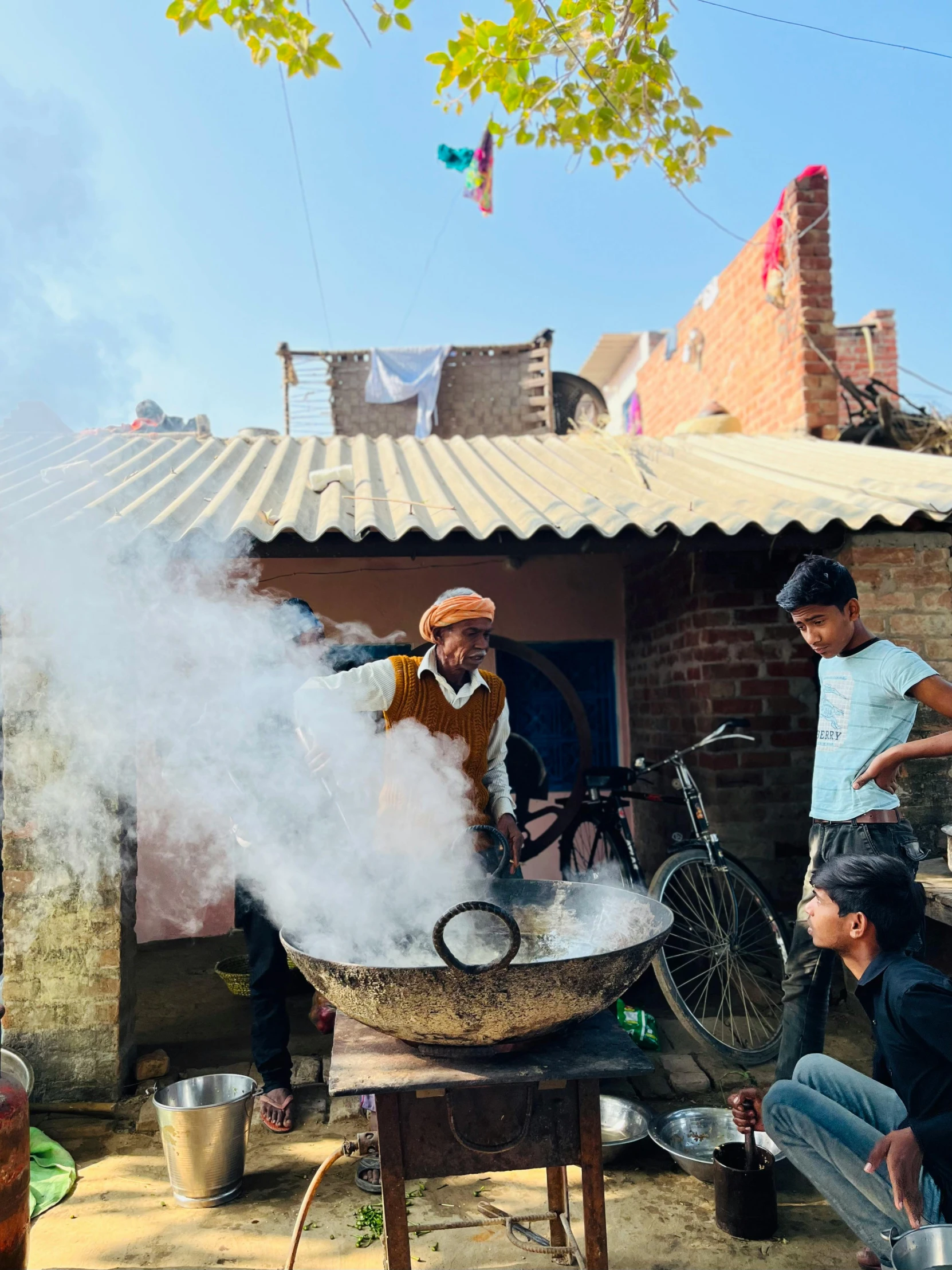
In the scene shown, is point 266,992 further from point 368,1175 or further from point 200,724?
point 200,724

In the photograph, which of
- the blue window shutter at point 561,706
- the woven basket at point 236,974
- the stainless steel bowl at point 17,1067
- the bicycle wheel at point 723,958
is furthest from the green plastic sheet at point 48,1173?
the blue window shutter at point 561,706

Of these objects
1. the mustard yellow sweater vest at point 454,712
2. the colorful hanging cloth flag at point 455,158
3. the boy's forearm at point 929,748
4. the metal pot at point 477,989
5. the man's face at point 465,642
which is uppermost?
the colorful hanging cloth flag at point 455,158

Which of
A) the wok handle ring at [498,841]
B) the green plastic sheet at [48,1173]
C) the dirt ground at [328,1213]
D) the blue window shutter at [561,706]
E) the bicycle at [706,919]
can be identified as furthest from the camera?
the blue window shutter at [561,706]

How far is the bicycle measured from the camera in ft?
14.3

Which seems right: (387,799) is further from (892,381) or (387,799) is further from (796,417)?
(892,381)

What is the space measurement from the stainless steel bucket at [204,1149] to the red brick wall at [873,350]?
13.0 meters

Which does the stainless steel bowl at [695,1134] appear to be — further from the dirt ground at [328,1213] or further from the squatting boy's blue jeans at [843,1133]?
the squatting boy's blue jeans at [843,1133]

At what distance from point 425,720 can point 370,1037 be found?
1.24 metres

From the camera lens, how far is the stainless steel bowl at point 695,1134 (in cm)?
320

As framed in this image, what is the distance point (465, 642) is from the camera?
3205mm

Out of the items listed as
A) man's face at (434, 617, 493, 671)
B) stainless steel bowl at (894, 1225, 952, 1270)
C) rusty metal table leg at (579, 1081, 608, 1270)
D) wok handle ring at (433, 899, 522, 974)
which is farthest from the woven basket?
stainless steel bowl at (894, 1225, 952, 1270)

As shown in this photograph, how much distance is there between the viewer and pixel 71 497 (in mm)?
4559

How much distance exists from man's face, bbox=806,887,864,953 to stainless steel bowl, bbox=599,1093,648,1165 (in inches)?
58.3

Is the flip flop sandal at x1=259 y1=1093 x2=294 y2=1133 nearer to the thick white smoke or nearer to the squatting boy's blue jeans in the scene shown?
the thick white smoke
